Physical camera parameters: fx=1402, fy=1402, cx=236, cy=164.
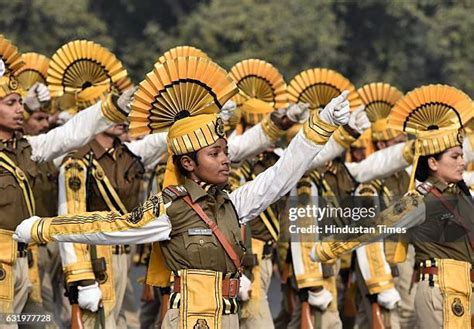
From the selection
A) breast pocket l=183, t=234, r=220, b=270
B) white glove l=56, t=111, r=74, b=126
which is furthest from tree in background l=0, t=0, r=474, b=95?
breast pocket l=183, t=234, r=220, b=270

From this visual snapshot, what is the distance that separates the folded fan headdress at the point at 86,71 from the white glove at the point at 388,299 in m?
2.54

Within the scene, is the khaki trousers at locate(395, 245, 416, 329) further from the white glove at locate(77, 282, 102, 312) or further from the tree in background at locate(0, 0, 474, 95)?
the tree in background at locate(0, 0, 474, 95)

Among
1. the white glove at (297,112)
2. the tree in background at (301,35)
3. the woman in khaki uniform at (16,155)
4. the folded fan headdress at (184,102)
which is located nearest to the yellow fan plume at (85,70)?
the woman in khaki uniform at (16,155)

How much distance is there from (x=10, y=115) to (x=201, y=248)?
7.53 feet

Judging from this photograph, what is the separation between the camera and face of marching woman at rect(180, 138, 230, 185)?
748 cm

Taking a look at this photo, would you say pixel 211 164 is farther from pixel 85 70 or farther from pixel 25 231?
pixel 85 70

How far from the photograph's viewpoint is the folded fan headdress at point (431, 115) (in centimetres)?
912

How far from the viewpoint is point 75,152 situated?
32.4 feet

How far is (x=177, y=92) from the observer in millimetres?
7555

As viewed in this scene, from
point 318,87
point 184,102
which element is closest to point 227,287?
point 184,102

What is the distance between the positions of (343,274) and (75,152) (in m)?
3.11

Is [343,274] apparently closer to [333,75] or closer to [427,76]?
[333,75]

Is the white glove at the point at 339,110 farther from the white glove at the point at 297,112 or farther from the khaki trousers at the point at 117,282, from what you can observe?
the khaki trousers at the point at 117,282

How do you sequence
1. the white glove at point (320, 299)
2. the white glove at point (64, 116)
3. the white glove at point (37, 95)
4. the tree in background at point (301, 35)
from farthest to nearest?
1. the tree in background at point (301, 35)
2. the white glove at point (64, 116)
3. the white glove at point (320, 299)
4. the white glove at point (37, 95)
